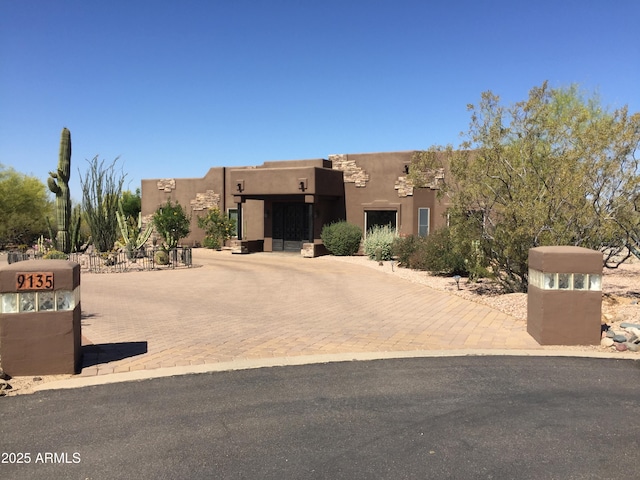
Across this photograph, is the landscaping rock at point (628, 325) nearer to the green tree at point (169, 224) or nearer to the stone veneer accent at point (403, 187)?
the stone veneer accent at point (403, 187)

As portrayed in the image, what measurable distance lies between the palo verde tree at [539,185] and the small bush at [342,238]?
11354 mm

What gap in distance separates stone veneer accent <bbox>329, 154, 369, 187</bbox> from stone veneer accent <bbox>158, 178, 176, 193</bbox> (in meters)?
10.8

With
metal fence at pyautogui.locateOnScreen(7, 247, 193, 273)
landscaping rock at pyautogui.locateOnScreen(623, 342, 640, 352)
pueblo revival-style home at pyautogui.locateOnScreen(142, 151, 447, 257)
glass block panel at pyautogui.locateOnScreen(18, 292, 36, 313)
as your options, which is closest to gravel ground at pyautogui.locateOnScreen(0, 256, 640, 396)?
landscaping rock at pyautogui.locateOnScreen(623, 342, 640, 352)

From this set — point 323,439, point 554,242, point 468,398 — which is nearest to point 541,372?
point 468,398

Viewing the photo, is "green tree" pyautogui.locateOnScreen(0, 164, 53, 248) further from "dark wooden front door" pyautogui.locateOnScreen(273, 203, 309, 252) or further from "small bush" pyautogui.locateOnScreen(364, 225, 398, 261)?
"small bush" pyautogui.locateOnScreen(364, 225, 398, 261)

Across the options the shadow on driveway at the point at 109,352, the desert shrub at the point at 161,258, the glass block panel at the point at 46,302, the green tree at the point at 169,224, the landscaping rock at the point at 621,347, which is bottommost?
the shadow on driveway at the point at 109,352

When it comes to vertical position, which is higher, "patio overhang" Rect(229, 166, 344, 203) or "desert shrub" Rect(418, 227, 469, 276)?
"patio overhang" Rect(229, 166, 344, 203)

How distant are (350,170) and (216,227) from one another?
322 inches

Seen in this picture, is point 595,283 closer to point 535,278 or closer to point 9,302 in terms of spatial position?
A: point 535,278

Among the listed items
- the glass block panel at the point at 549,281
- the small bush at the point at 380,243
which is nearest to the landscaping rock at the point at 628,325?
the glass block panel at the point at 549,281

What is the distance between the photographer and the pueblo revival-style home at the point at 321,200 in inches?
925

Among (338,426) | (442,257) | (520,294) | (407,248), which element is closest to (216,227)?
(407,248)

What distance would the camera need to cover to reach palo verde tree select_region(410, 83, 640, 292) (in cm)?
955

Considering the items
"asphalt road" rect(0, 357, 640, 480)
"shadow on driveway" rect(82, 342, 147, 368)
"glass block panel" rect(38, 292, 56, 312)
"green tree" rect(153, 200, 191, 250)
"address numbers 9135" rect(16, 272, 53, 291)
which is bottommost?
"asphalt road" rect(0, 357, 640, 480)
